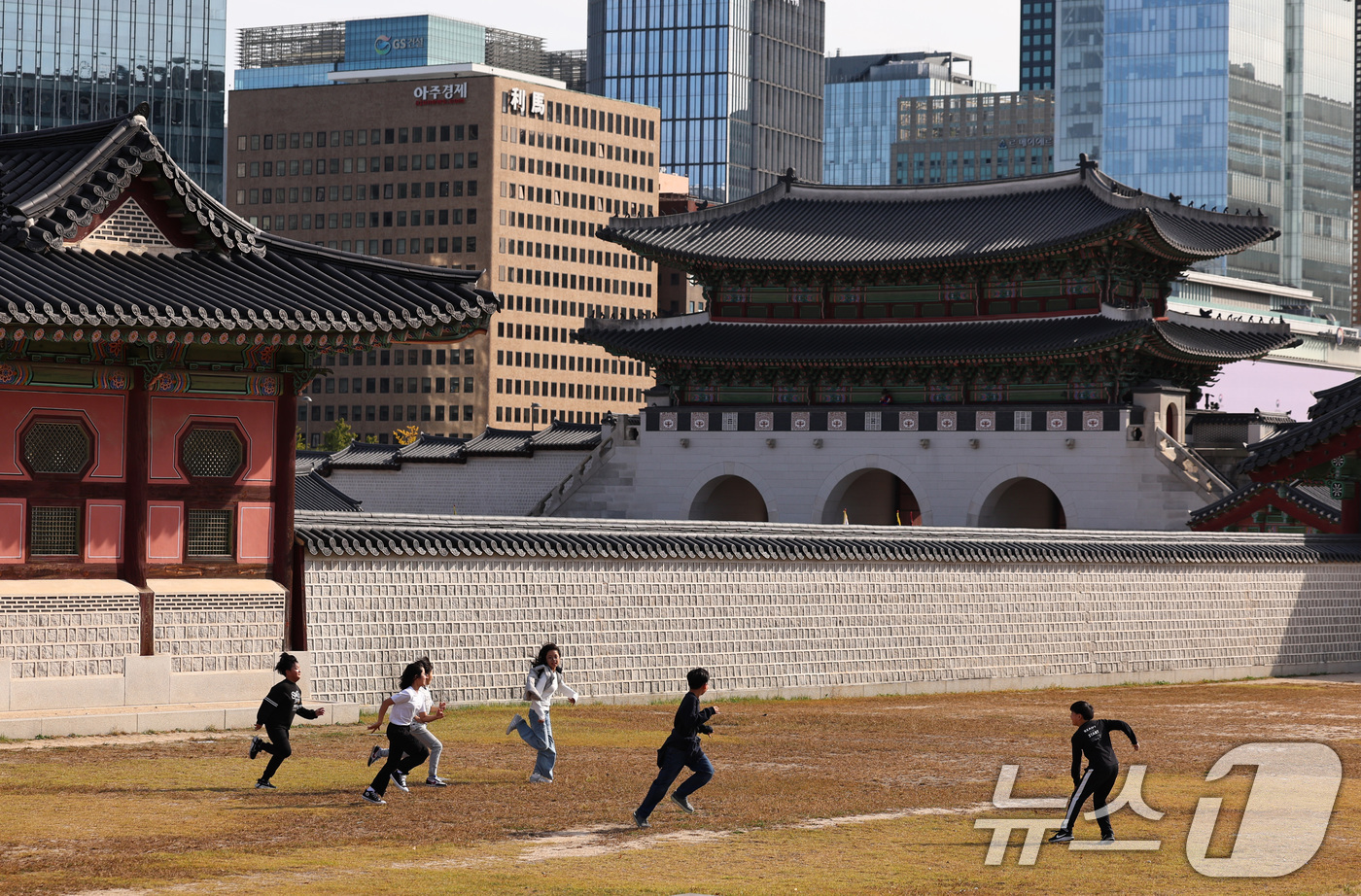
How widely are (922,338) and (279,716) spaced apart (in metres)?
43.0

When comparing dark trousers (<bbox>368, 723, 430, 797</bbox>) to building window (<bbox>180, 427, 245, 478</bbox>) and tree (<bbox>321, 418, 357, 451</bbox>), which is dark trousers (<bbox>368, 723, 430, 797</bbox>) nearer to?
building window (<bbox>180, 427, 245, 478</bbox>)

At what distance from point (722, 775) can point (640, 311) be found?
14534 centimetres

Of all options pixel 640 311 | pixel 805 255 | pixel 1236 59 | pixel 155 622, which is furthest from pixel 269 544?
pixel 1236 59

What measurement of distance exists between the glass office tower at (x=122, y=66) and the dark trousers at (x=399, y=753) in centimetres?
11901

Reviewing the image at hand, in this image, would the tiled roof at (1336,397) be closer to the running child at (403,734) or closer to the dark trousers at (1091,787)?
the dark trousers at (1091,787)

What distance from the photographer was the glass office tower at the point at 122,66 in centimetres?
13075

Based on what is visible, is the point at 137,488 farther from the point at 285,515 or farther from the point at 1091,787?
the point at 1091,787

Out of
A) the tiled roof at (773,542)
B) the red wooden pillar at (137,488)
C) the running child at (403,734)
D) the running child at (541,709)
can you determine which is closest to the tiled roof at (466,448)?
the tiled roof at (773,542)

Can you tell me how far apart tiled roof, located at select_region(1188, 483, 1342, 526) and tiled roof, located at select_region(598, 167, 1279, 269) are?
32.4 ft

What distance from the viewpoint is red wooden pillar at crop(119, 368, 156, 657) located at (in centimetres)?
2405

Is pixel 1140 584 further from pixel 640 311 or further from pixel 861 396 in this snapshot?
pixel 640 311

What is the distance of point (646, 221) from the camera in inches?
2527

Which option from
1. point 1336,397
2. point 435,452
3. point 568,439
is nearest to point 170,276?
point 1336,397

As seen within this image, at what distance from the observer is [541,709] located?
1894 cm
